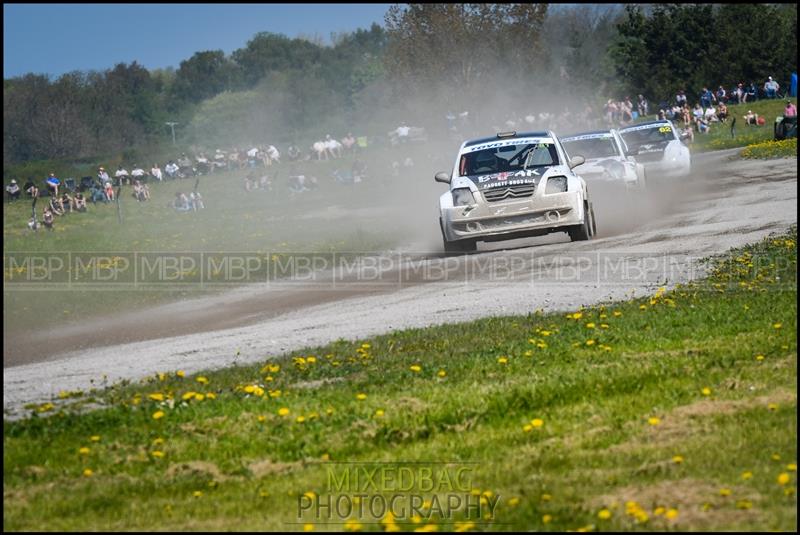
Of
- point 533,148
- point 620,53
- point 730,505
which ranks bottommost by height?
point 730,505

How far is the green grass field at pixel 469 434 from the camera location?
6.07 m

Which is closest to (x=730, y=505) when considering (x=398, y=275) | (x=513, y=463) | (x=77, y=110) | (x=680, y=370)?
(x=513, y=463)

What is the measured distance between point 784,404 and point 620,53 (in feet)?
230

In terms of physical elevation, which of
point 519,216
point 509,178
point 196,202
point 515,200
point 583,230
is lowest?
point 583,230

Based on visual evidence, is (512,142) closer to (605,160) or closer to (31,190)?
(605,160)

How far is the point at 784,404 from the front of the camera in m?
7.57

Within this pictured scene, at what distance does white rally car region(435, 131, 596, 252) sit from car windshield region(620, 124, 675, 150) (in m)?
11.7

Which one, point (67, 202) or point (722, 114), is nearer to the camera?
point (67, 202)

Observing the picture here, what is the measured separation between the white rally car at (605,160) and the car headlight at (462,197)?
598cm

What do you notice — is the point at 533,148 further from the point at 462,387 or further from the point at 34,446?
the point at 34,446

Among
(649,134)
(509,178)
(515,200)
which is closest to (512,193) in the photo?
(515,200)

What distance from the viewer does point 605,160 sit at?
23.5m

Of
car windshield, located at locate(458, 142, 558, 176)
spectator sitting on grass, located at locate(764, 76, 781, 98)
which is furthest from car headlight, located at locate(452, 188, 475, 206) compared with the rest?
spectator sitting on grass, located at locate(764, 76, 781, 98)

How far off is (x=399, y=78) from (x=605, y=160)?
34262 millimetres
